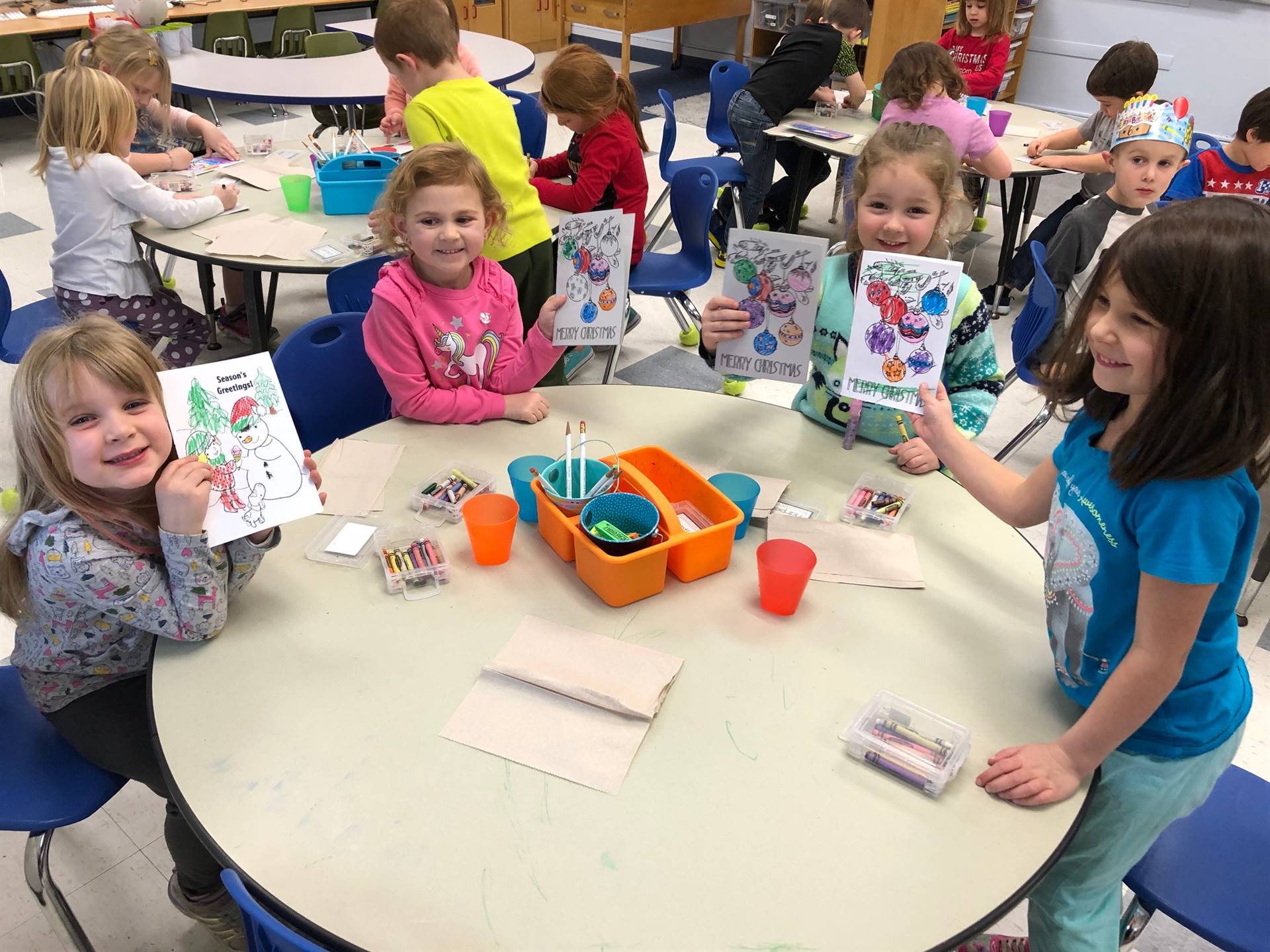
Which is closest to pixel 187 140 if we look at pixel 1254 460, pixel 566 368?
pixel 566 368

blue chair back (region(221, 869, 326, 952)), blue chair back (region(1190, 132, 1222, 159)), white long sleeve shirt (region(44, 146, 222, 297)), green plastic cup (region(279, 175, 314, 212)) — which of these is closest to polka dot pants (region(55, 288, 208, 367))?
white long sleeve shirt (region(44, 146, 222, 297))

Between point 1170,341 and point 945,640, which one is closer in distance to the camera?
point 1170,341

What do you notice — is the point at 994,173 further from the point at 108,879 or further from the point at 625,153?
the point at 108,879

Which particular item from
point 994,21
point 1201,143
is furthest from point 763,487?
point 994,21

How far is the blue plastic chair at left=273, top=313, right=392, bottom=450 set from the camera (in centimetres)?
205

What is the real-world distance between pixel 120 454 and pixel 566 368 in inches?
94.1

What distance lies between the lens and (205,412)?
1.37m

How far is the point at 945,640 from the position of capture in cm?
140

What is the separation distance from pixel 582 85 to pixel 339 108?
2665mm

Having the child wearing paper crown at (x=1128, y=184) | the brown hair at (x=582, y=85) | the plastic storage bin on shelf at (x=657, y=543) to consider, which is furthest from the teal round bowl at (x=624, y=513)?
the child wearing paper crown at (x=1128, y=184)

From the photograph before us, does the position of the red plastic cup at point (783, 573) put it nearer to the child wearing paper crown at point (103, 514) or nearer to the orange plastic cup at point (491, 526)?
the orange plastic cup at point (491, 526)

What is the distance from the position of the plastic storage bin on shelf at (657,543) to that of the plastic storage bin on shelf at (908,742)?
1.19 feet

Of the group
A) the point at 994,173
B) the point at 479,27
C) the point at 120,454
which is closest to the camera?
the point at 120,454

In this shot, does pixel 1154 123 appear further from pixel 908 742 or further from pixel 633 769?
pixel 633 769
